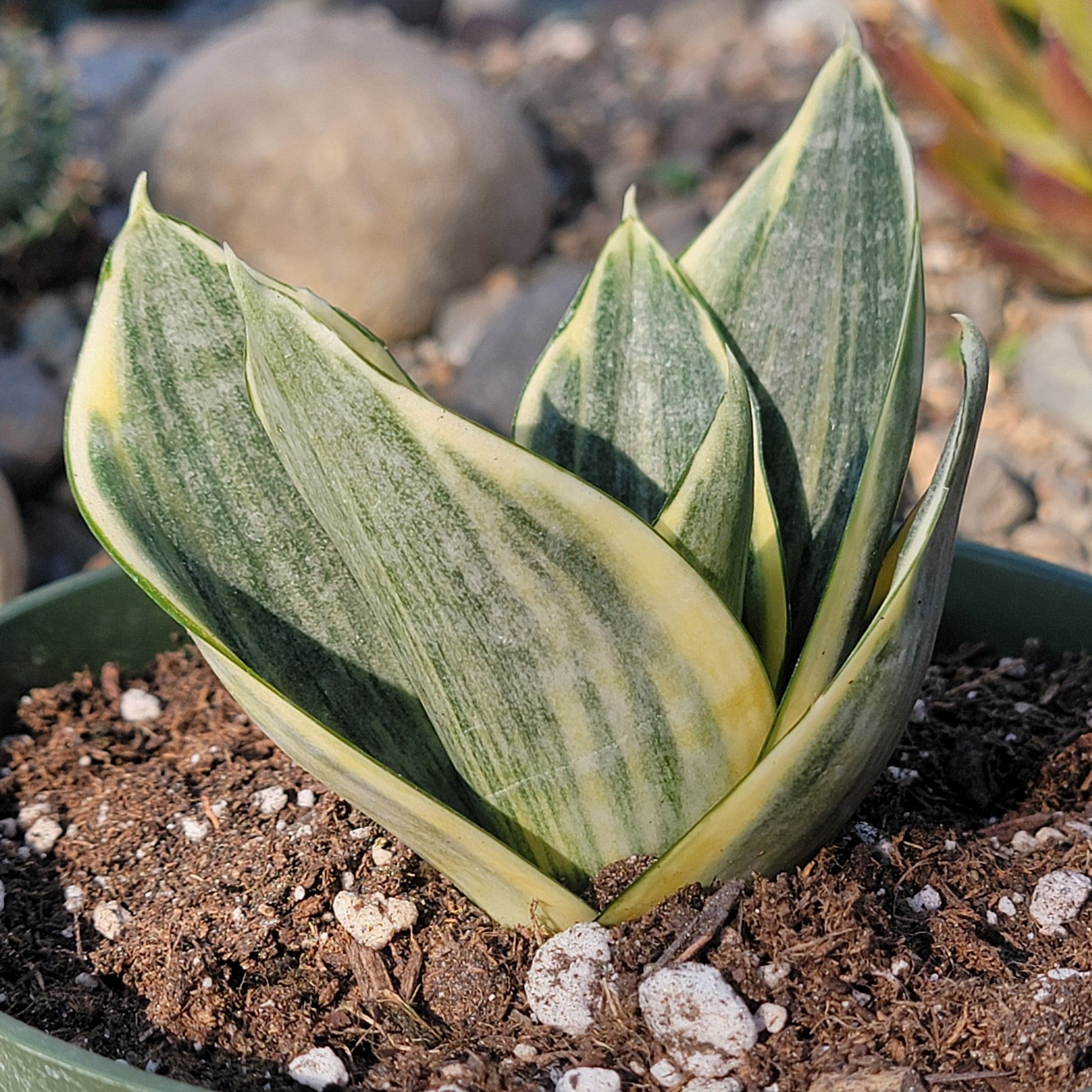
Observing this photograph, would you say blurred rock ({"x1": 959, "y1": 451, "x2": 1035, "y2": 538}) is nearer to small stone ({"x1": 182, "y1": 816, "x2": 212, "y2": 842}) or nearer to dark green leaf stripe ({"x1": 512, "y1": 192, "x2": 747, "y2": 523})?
dark green leaf stripe ({"x1": 512, "y1": 192, "x2": 747, "y2": 523})

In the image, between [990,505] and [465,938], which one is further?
[990,505]

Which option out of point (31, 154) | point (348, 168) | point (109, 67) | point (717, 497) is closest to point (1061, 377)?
point (348, 168)

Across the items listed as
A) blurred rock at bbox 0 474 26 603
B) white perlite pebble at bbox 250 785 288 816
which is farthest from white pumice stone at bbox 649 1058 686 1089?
blurred rock at bbox 0 474 26 603

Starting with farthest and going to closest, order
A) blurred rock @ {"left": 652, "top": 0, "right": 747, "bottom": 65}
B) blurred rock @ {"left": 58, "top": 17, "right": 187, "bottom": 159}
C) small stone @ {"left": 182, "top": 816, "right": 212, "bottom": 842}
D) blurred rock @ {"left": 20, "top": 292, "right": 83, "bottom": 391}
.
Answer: blurred rock @ {"left": 652, "top": 0, "right": 747, "bottom": 65} → blurred rock @ {"left": 58, "top": 17, "right": 187, "bottom": 159} → blurred rock @ {"left": 20, "top": 292, "right": 83, "bottom": 391} → small stone @ {"left": 182, "top": 816, "right": 212, "bottom": 842}

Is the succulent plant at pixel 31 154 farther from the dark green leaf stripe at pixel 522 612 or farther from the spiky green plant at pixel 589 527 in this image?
the dark green leaf stripe at pixel 522 612

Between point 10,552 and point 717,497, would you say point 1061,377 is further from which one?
point 717,497

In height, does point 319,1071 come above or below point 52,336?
above
